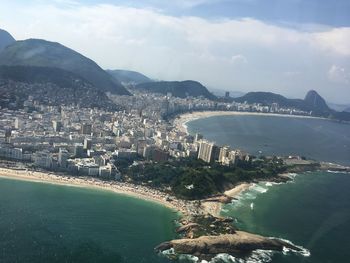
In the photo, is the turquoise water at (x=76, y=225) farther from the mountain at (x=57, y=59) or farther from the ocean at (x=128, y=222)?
the mountain at (x=57, y=59)

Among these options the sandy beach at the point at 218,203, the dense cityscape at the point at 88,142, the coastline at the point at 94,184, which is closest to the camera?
the sandy beach at the point at 218,203

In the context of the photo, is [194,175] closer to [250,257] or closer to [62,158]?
[62,158]

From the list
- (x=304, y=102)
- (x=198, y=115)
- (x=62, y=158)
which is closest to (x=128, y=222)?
(x=62, y=158)

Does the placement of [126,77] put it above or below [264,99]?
above

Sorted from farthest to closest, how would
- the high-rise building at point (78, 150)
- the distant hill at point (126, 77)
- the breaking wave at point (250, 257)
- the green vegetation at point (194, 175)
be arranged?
the distant hill at point (126, 77) < the high-rise building at point (78, 150) < the green vegetation at point (194, 175) < the breaking wave at point (250, 257)

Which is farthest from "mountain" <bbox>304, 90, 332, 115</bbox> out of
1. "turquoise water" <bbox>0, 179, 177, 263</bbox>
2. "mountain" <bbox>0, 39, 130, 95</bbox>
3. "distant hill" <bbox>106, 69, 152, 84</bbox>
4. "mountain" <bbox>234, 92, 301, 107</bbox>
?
"turquoise water" <bbox>0, 179, 177, 263</bbox>

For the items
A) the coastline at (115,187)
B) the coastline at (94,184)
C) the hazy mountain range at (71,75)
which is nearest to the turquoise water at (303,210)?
the coastline at (115,187)

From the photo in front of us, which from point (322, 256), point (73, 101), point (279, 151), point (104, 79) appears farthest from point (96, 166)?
point (104, 79)
